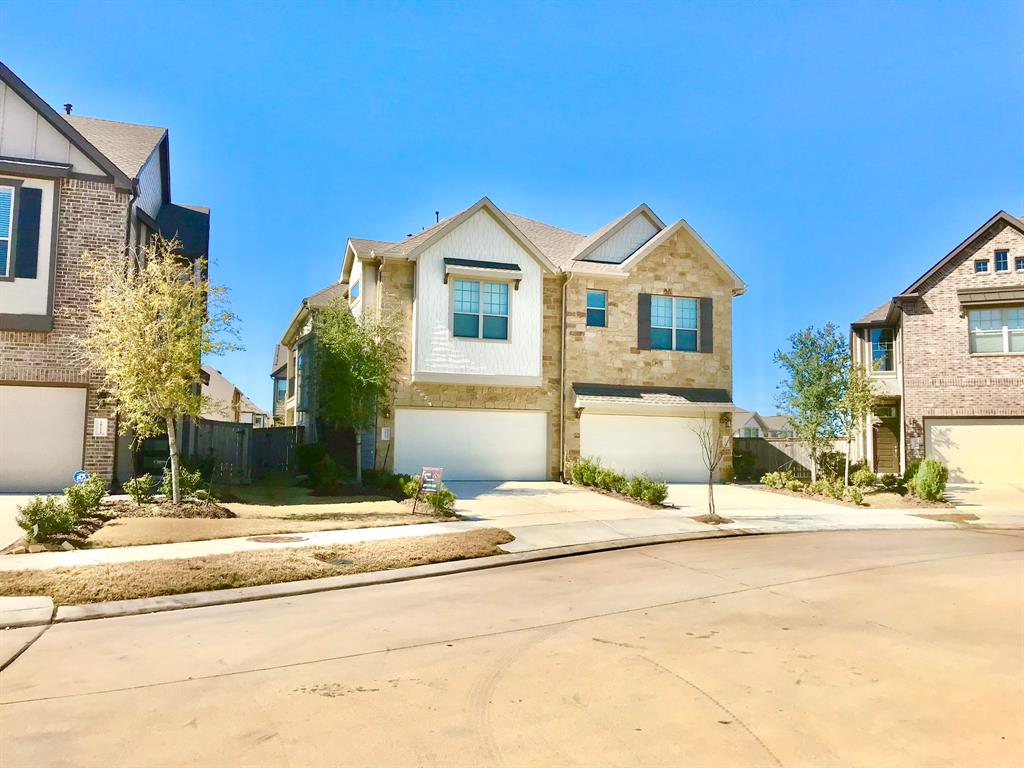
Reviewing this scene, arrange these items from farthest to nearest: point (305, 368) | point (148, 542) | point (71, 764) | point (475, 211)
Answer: point (305, 368)
point (475, 211)
point (148, 542)
point (71, 764)

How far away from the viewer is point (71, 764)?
434cm

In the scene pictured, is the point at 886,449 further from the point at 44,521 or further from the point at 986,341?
the point at 44,521

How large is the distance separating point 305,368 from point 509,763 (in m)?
→ 26.7

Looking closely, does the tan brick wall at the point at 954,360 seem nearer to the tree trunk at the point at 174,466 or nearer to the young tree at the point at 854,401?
the young tree at the point at 854,401

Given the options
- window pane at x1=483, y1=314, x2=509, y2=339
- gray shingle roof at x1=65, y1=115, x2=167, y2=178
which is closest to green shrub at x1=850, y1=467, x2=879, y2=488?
window pane at x1=483, y1=314, x2=509, y2=339

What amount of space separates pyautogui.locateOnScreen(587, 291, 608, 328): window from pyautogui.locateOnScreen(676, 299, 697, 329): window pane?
2650 millimetres

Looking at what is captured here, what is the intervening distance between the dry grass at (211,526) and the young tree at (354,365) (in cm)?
585

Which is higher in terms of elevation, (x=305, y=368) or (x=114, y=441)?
(x=305, y=368)

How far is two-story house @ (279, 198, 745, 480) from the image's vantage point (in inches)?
909

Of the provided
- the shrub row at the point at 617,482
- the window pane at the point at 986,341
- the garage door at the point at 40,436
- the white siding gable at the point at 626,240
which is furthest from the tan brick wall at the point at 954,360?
the garage door at the point at 40,436

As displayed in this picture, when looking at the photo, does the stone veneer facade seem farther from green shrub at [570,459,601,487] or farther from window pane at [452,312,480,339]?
window pane at [452,312,480,339]

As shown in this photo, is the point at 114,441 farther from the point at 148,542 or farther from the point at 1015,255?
the point at 1015,255

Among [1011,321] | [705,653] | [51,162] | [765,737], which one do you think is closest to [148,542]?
[705,653]

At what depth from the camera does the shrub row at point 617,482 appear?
709 inches
